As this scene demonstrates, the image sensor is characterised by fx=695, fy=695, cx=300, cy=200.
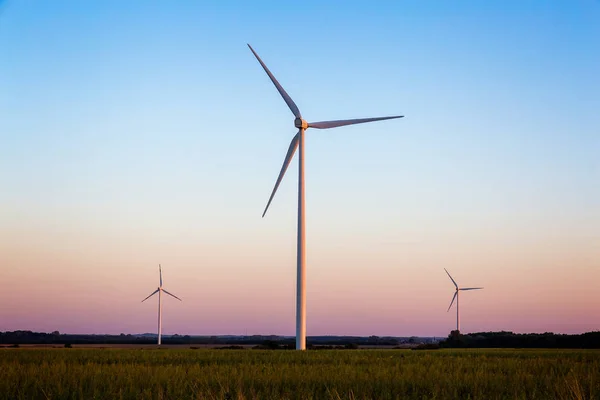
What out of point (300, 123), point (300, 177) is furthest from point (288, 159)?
point (300, 177)

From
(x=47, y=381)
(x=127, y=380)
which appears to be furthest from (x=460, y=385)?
(x=47, y=381)

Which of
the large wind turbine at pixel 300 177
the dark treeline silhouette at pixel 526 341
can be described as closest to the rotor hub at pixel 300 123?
the large wind turbine at pixel 300 177

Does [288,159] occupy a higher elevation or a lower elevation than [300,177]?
higher

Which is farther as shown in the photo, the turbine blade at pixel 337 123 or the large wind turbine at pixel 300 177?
the turbine blade at pixel 337 123

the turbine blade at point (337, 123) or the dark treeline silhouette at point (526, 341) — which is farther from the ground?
the turbine blade at point (337, 123)

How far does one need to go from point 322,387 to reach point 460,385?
3.13m

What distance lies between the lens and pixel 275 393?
13352 millimetres

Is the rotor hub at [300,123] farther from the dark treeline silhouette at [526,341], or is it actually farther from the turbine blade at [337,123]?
the dark treeline silhouette at [526,341]

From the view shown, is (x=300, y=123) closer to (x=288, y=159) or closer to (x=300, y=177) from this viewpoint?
(x=288, y=159)

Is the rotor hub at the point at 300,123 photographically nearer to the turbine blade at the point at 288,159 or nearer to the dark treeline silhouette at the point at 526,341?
the turbine blade at the point at 288,159

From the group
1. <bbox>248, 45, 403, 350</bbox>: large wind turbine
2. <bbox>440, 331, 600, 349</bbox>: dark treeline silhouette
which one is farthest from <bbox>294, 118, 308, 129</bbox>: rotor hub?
<bbox>440, 331, 600, 349</bbox>: dark treeline silhouette

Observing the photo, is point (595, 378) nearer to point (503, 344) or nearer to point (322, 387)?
point (322, 387)

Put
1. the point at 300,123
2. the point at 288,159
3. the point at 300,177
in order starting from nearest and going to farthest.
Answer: the point at 300,177, the point at 300,123, the point at 288,159

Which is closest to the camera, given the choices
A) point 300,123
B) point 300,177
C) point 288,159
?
point 300,177
